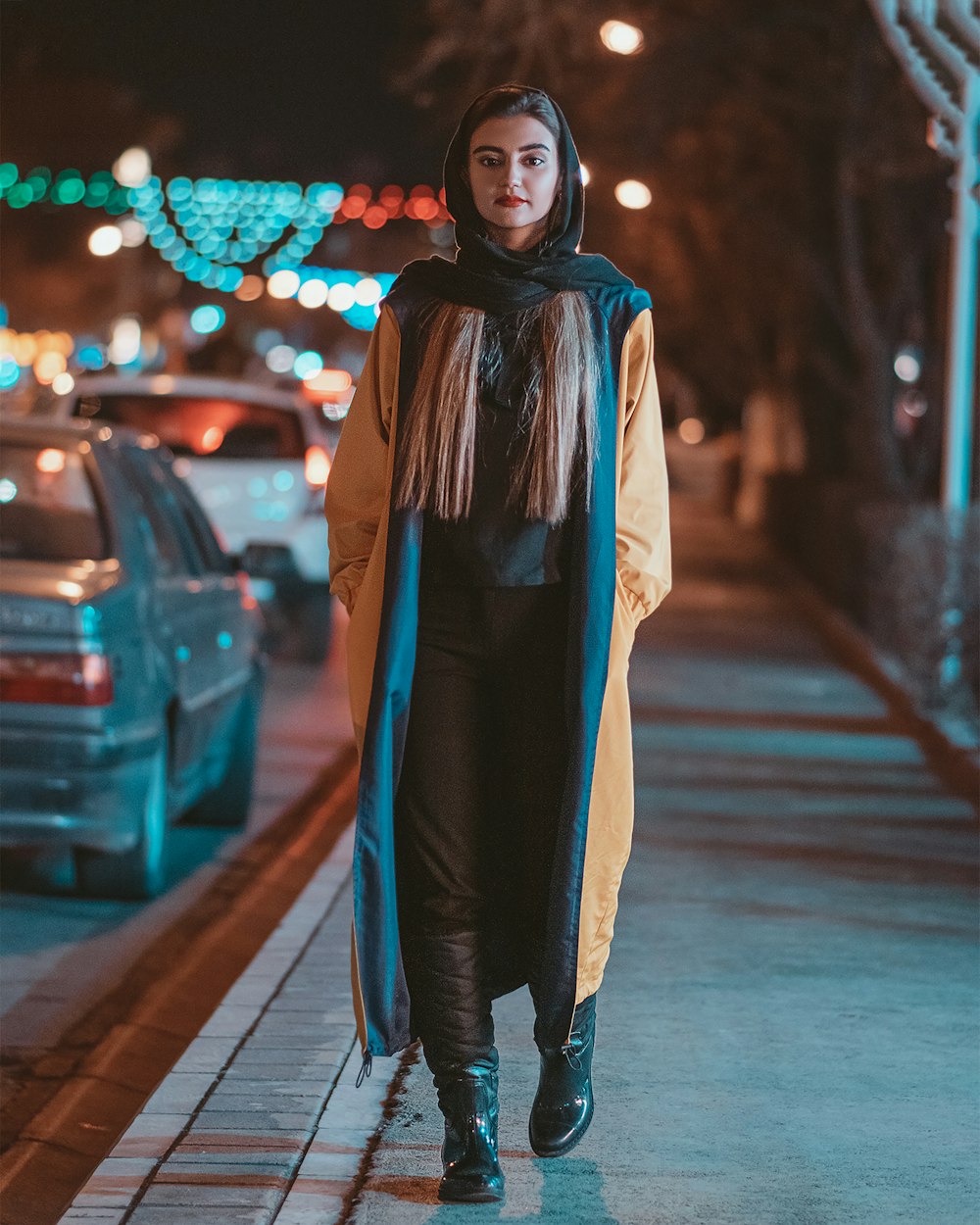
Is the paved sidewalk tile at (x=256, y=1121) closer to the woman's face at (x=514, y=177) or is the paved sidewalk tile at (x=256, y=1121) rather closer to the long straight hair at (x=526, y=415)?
the long straight hair at (x=526, y=415)

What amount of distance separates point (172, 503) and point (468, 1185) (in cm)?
473

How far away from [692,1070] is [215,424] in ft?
33.3

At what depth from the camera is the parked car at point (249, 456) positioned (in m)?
14.3

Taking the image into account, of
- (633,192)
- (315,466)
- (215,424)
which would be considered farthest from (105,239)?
(315,466)

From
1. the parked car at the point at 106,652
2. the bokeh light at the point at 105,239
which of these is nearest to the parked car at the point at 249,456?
the parked car at the point at 106,652

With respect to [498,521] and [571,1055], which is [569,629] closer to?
[498,521]

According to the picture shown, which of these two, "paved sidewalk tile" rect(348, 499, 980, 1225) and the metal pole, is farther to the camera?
the metal pole

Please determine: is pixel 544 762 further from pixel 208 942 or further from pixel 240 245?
pixel 240 245

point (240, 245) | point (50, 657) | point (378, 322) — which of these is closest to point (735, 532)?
point (240, 245)

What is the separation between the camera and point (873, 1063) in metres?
5.06

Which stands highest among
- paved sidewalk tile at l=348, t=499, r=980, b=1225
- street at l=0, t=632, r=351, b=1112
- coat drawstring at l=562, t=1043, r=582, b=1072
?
coat drawstring at l=562, t=1043, r=582, b=1072

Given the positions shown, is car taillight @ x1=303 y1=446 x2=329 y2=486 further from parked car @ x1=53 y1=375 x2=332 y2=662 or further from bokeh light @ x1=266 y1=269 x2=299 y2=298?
bokeh light @ x1=266 y1=269 x2=299 y2=298

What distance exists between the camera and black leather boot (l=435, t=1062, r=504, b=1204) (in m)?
3.96

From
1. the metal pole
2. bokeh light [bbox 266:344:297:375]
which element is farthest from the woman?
bokeh light [bbox 266:344:297:375]
